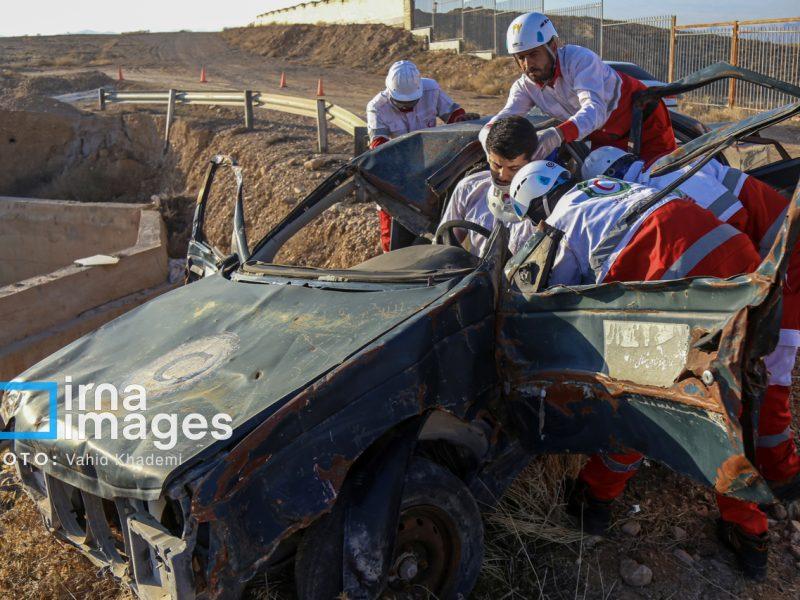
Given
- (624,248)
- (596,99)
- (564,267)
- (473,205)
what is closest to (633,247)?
(624,248)

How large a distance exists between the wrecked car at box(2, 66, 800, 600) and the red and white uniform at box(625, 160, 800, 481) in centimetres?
51

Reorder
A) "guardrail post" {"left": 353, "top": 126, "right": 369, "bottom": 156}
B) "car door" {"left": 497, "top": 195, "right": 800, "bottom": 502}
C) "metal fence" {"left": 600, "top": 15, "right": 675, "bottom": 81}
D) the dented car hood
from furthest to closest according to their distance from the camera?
"metal fence" {"left": 600, "top": 15, "right": 675, "bottom": 81}
"guardrail post" {"left": 353, "top": 126, "right": 369, "bottom": 156}
the dented car hood
"car door" {"left": 497, "top": 195, "right": 800, "bottom": 502}

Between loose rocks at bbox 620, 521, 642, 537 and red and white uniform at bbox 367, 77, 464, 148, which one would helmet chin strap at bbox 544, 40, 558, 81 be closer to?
red and white uniform at bbox 367, 77, 464, 148

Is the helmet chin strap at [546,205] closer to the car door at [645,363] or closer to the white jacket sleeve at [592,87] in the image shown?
the car door at [645,363]

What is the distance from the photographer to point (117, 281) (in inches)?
337

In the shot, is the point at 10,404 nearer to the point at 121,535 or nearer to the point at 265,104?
the point at 121,535

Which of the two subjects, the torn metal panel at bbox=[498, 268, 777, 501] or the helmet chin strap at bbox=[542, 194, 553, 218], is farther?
the helmet chin strap at bbox=[542, 194, 553, 218]

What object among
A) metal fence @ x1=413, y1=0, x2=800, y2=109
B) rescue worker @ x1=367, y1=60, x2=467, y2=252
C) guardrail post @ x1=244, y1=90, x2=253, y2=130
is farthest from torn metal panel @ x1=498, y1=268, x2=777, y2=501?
metal fence @ x1=413, y1=0, x2=800, y2=109

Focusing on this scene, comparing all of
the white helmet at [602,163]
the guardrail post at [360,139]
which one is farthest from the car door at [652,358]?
the guardrail post at [360,139]

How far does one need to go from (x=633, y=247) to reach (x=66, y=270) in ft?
22.9

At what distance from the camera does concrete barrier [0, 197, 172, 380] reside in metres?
7.72

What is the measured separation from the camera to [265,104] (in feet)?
41.1

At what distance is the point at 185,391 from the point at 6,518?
1940 millimetres

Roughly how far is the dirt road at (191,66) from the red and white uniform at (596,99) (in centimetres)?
1062
